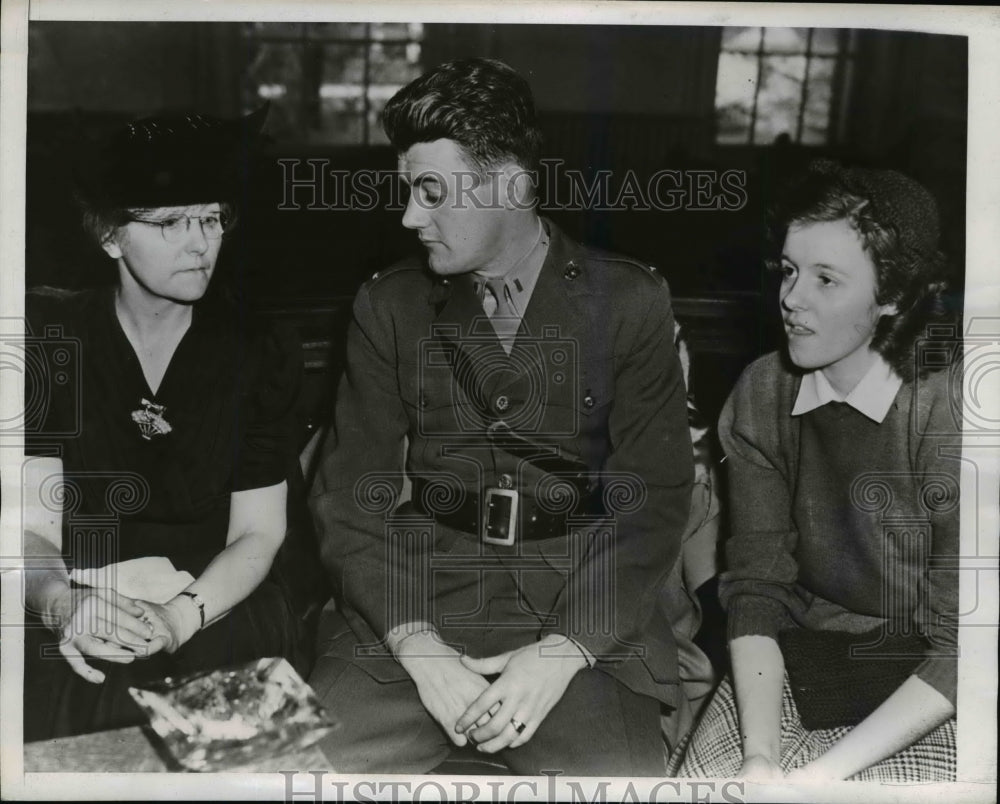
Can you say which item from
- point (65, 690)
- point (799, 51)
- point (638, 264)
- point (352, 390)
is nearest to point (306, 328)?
point (352, 390)

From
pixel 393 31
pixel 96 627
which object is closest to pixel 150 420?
pixel 96 627

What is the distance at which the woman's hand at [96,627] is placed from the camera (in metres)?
2.09

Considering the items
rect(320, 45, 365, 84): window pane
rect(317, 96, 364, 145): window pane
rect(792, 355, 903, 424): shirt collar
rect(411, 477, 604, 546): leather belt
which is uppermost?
rect(320, 45, 365, 84): window pane

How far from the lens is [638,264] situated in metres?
2.04

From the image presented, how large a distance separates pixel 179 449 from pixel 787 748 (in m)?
1.37

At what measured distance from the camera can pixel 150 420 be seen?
6.82ft

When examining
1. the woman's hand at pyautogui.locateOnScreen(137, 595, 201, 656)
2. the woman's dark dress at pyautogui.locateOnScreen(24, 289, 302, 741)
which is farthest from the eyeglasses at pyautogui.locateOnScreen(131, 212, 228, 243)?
the woman's hand at pyautogui.locateOnScreen(137, 595, 201, 656)

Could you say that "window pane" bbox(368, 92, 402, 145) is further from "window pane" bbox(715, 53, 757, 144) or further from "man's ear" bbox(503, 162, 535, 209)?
"window pane" bbox(715, 53, 757, 144)

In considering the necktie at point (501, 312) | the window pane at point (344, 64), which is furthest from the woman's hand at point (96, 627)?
the window pane at point (344, 64)

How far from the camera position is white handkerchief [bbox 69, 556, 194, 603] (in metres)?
2.08

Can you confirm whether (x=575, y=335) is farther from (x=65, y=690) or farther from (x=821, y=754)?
(x=65, y=690)

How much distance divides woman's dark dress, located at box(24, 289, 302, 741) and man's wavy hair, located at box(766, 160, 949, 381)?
1054 mm

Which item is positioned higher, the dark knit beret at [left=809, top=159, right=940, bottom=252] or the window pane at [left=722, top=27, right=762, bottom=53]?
the window pane at [left=722, top=27, right=762, bottom=53]

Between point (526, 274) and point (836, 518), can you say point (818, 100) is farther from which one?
point (836, 518)
